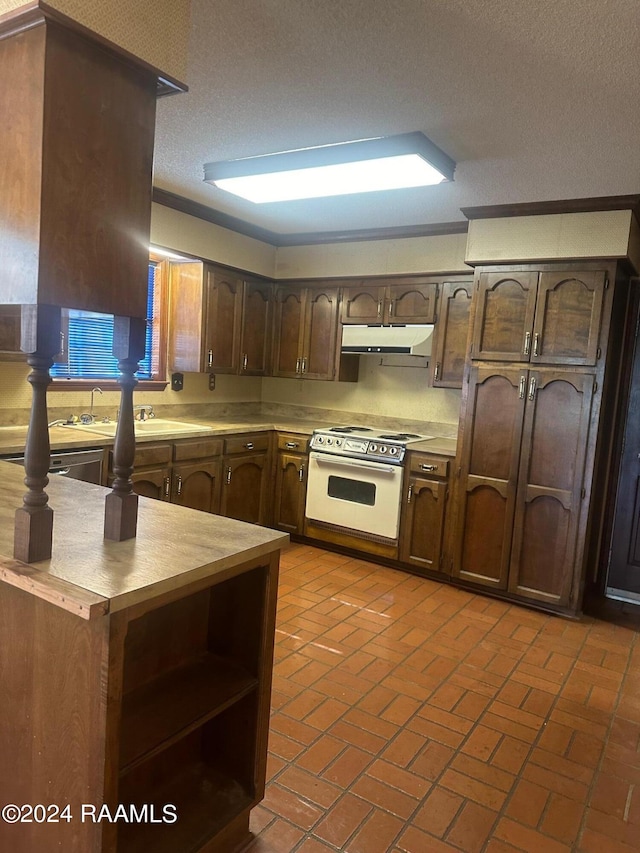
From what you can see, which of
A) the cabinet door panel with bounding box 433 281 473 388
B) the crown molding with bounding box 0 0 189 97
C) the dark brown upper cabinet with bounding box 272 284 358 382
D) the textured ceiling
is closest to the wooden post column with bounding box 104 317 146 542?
the crown molding with bounding box 0 0 189 97

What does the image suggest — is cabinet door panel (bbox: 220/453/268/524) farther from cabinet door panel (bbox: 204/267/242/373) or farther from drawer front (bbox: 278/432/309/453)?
cabinet door panel (bbox: 204/267/242/373)

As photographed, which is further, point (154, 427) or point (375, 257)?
point (375, 257)

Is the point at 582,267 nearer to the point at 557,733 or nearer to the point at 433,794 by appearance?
the point at 557,733

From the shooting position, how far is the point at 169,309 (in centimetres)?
451

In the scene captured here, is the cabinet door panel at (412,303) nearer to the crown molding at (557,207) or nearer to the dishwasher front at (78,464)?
the crown molding at (557,207)

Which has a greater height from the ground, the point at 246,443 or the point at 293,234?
the point at 293,234

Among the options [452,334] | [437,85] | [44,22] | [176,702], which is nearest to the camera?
[44,22]

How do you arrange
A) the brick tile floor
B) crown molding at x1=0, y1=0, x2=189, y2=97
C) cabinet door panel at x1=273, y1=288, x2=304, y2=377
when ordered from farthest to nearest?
1. cabinet door panel at x1=273, y1=288, x2=304, y2=377
2. the brick tile floor
3. crown molding at x1=0, y1=0, x2=189, y2=97

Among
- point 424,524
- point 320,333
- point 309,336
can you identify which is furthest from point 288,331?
point 424,524

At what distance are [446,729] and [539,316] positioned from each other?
2367 millimetres

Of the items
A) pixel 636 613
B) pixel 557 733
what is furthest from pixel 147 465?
pixel 636 613

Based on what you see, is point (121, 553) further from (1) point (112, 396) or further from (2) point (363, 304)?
(2) point (363, 304)

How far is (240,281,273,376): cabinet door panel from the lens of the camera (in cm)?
481

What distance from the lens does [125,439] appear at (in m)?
1.54
